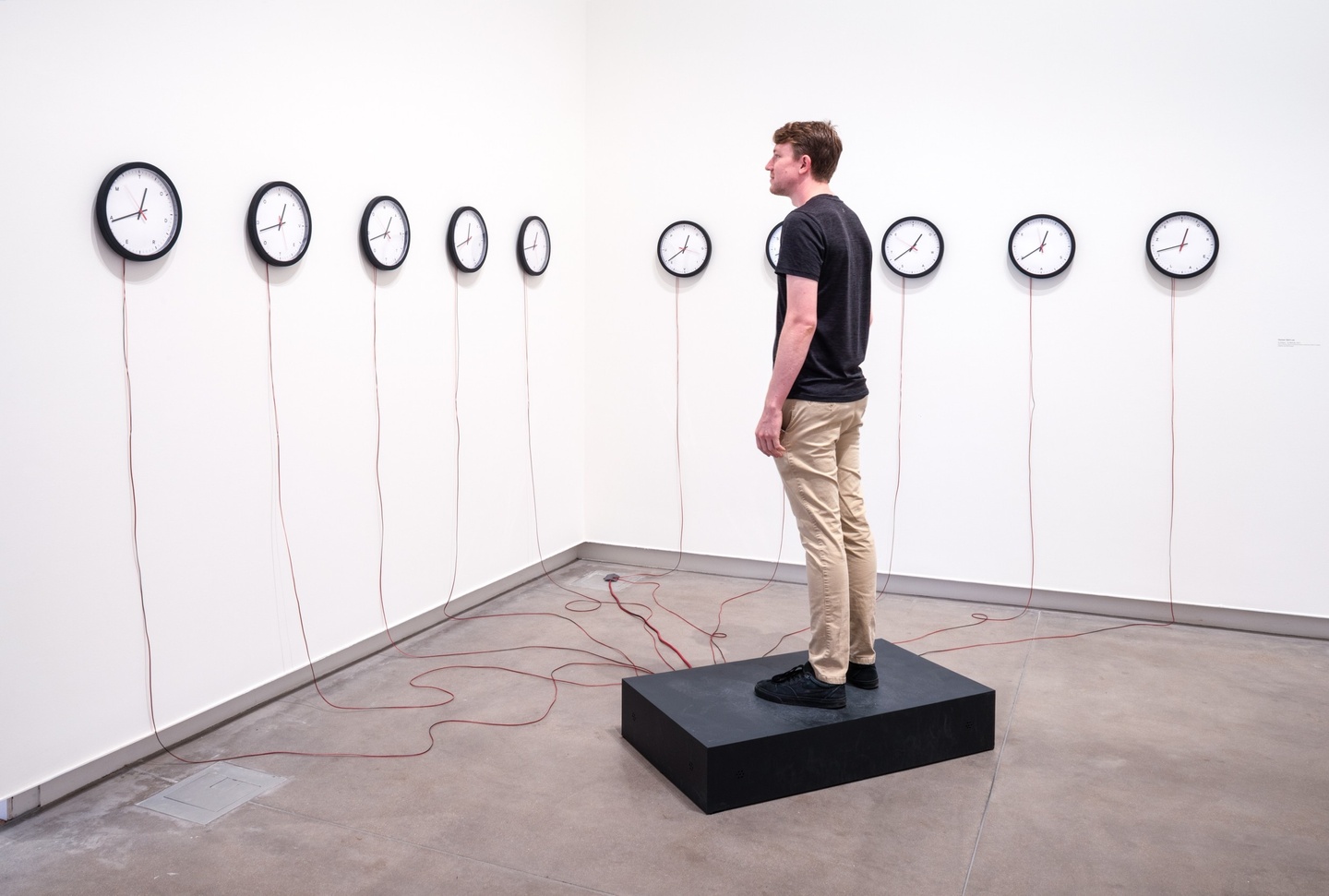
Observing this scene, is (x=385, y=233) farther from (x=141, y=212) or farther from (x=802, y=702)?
(x=802, y=702)

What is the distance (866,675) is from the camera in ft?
8.65

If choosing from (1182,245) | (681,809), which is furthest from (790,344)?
(1182,245)

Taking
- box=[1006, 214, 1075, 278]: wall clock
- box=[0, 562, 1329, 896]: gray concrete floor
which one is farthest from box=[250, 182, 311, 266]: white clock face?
box=[1006, 214, 1075, 278]: wall clock

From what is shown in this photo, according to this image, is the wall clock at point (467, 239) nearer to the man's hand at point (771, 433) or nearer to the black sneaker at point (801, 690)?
the man's hand at point (771, 433)

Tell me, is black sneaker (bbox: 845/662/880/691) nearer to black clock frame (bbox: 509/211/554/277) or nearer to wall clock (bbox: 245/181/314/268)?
wall clock (bbox: 245/181/314/268)

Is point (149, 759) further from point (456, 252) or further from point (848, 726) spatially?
point (456, 252)

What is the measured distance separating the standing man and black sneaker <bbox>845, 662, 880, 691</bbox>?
138 millimetres

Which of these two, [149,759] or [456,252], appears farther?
[456,252]

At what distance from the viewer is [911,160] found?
4172mm

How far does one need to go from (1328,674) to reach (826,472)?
7.21 feet

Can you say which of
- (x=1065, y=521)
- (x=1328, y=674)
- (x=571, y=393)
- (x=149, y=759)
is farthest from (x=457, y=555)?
(x=1328, y=674)

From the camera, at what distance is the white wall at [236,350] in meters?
2.23

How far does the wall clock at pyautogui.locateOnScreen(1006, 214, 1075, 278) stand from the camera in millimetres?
3941

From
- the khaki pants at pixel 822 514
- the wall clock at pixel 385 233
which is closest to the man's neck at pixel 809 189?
the khaki pants at pixel 822 514
